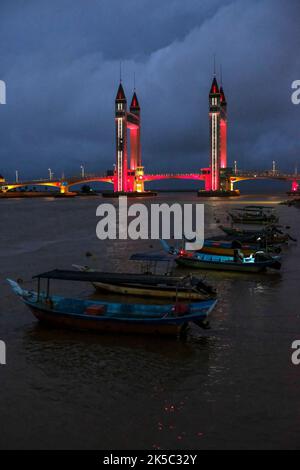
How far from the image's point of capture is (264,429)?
29.2ft

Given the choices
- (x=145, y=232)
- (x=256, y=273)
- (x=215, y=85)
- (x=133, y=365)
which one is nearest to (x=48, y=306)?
(x=133, y=365)

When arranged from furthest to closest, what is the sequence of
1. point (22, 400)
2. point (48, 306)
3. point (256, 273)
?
point (256, 273), point (48, 306), point (22, 400)

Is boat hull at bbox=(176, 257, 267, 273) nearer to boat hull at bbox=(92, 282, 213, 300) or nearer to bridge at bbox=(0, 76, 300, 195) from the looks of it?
boat hull at bbox=(92, 282, 213, 300)

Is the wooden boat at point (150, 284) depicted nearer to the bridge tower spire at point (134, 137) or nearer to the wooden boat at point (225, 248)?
the wooden boat at point (225, 248)

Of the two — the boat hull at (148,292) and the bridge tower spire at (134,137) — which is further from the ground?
the bridge tower spire at (134,137)

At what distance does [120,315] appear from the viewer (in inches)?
549

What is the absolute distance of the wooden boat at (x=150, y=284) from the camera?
49.0 ft

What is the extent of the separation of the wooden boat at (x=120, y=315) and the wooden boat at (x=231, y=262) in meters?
8.84

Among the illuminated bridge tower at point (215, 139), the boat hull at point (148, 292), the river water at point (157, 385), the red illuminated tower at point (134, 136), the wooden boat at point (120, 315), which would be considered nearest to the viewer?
the river water at point (157, 385)

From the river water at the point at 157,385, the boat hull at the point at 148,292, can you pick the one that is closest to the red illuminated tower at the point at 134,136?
the boat hull at the point at 148,292

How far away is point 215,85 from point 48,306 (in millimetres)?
161649

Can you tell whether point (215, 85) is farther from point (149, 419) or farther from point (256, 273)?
point (149, 419)

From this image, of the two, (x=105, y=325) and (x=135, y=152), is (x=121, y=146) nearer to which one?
(x=135, y=152)

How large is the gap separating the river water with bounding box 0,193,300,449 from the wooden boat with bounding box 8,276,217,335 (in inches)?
11.1
